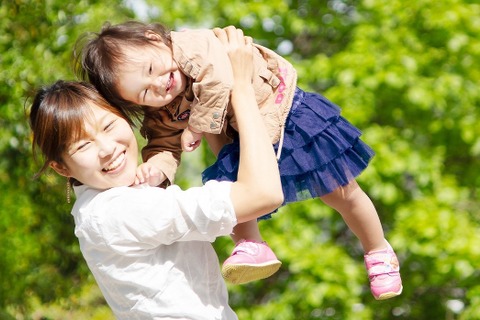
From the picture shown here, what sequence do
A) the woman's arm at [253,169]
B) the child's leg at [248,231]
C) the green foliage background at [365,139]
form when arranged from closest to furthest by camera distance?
the woman's arm at [253,169], the child's leg at [248,231], the green foliage background at [365,139]

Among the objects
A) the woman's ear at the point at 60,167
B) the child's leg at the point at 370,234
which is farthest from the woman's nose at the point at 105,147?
the child's leg at the point at 370,234

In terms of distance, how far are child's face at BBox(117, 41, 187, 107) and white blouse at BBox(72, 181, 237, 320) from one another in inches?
8.3

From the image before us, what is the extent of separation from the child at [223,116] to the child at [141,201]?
6cm

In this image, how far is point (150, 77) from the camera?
2084 millimetres

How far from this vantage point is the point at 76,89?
210 cm

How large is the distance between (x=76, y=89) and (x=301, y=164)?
568mm

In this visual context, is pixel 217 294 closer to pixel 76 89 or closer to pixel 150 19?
pixel 76 89

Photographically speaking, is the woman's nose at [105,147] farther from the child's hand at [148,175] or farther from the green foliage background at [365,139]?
the green foliage background at [365,139]

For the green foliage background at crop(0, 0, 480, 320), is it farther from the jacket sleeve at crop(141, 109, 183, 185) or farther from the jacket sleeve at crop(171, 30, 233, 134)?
the jacket sleeve at crop(171, 30, 233, 134)

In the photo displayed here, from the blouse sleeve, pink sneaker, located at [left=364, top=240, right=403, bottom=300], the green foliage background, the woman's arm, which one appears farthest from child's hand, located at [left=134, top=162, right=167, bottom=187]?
the green foliage background

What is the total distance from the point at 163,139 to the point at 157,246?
0.32 meters

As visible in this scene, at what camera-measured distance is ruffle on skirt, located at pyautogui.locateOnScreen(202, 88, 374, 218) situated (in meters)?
2.25

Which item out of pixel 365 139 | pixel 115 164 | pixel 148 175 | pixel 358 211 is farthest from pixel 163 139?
pixel 365 139

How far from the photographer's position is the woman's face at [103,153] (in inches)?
80.9
